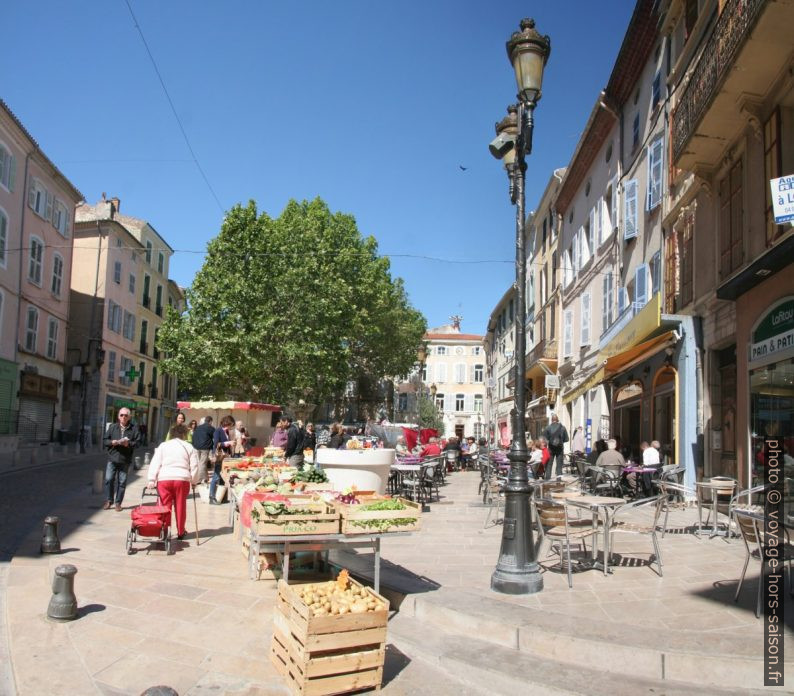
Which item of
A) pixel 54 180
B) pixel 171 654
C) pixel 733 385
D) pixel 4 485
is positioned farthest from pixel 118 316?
pixel 171 654

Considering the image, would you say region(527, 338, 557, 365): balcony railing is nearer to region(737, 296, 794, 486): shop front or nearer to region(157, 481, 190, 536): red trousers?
region(737, 296, 794, 486): shop front

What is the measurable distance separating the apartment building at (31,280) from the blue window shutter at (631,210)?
2053cm

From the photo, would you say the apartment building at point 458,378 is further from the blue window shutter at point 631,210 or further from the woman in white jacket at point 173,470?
the woman in white jacket at point 173,470

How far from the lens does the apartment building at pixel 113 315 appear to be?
35312 millimetres

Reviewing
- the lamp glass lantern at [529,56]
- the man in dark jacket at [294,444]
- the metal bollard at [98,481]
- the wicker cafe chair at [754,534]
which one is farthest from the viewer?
the man in dark jacket at [294,444]

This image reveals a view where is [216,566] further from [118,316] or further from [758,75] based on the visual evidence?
[118,316]

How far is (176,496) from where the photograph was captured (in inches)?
332

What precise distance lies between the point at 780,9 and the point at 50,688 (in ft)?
34.8

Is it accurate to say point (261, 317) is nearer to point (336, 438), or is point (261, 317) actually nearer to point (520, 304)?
point (336, 438)

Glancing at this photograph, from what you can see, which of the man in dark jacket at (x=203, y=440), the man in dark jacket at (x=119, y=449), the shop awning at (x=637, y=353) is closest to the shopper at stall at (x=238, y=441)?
the man in dark jacket at (x=203, y=440)

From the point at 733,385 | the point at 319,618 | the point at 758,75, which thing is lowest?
the point at 319,618

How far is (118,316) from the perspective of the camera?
126 ft

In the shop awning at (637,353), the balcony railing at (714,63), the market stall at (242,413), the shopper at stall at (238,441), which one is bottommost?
the shopper at stall at (238,441)

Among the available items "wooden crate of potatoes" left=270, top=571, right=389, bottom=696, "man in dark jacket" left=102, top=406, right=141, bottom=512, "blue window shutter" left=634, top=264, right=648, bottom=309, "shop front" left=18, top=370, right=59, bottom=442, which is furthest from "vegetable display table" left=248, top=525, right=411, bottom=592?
"shop front" left=18, top=370, right=59, bottom=442
